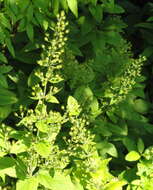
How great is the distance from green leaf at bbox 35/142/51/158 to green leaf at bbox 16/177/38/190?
283mm

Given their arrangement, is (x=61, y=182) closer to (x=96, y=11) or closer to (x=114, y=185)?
(x=114, y=185)

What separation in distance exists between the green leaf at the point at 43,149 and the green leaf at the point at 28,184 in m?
0.28

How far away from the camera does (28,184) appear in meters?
2.95

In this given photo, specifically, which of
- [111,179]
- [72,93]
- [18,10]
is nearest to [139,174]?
[111,179]

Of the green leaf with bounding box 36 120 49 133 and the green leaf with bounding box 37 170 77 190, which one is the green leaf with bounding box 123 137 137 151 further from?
the green leaf with bounding box 36 120 49 133

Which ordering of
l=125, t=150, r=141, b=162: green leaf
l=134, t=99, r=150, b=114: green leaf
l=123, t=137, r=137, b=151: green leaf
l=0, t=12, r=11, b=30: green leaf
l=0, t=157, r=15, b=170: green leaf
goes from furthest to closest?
l=134, t=99, r=150, b=114: green leaf
l=123, t=137, r=137, b=151: green leaf
l=125, t=150, r=141, b=162: green leaf
l=0, t=157, r=15, b=170: green leaf
l=0, t=12, r=11, b=30: green leaf

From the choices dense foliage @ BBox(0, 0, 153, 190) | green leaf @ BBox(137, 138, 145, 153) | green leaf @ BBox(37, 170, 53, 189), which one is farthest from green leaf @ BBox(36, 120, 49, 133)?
green leaf @ BBox(137, 138, 145, 153)

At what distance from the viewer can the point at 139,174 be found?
3582 mm

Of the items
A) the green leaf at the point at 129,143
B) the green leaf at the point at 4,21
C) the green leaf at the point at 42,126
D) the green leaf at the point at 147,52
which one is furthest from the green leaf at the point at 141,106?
the green leaf at the point at 4,21

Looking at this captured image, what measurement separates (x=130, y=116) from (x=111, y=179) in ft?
2.24

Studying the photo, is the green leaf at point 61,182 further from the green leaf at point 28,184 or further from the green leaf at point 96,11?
the green leaf at point 96,11

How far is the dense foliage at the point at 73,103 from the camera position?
9.78ft

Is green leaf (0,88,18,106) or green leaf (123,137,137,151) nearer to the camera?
green leaf (0,88,18,106)

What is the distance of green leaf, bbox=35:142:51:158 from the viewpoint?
2771 mm
